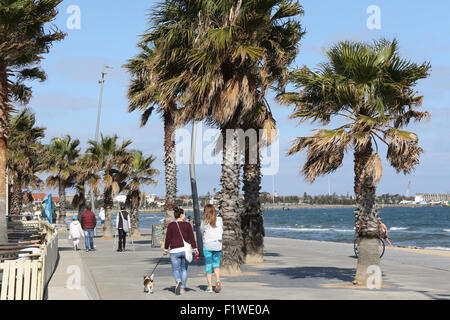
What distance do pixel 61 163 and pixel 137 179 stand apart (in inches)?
447

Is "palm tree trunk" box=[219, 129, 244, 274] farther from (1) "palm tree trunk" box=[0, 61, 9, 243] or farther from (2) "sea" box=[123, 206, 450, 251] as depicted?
(2) "sea" box=[123, 206, 450, 251]

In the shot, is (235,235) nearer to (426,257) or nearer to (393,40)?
(393,40)

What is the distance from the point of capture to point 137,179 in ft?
127

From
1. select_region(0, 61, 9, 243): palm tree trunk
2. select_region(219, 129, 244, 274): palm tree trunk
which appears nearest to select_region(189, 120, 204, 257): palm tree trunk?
select_region(219, 129, 244, 274): palm tree trunk

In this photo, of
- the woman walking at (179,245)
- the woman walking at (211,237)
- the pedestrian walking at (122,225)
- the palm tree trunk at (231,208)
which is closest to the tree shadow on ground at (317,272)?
the palm tree trunk at (231,208)

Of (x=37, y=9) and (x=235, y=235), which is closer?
(x=235, y=235)

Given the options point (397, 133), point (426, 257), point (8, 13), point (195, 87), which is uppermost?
point (8, 13)

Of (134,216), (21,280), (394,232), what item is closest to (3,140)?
(21,280)

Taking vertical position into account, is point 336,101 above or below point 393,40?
below

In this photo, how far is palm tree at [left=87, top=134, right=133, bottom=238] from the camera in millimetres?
37094
